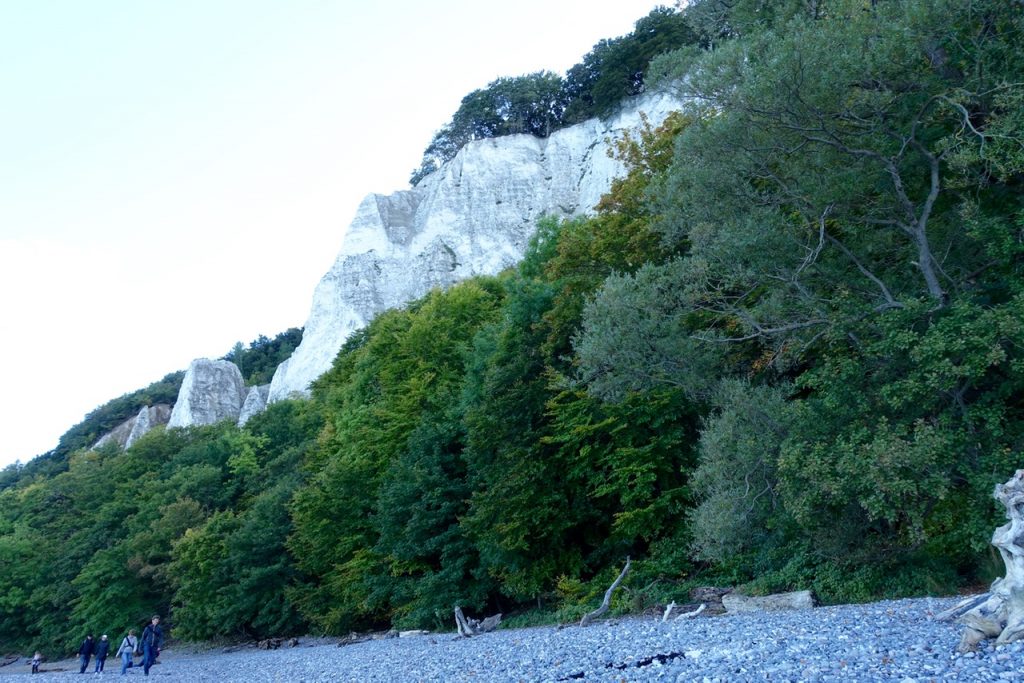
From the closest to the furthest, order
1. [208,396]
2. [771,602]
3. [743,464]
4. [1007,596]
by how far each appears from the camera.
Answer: [1007,596] < [743,464] < [771,602] < [208,396]

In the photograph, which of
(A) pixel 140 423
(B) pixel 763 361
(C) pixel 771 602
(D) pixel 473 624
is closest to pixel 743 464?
(C) pixel 771 602

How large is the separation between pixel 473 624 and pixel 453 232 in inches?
1765

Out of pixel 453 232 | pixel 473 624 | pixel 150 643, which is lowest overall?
pixel 473 624

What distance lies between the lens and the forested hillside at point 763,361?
496 inches

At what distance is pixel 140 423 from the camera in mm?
77938

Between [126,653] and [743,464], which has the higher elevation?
[743,464]

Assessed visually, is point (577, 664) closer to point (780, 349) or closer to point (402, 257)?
point (780, 349)

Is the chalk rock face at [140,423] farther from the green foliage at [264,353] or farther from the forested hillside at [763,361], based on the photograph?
the forested hillside at [763,361]

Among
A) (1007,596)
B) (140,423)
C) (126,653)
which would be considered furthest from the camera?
(140,423)

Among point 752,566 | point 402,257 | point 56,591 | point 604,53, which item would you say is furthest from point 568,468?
point 604,53

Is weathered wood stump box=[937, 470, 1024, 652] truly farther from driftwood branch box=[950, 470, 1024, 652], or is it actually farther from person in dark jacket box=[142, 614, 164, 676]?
person in dark jacket box=[142, 614, 164, 676]

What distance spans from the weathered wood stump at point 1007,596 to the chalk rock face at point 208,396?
228 ft

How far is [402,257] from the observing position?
6550 centimetres

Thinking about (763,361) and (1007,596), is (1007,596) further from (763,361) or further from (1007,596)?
(763,361)
